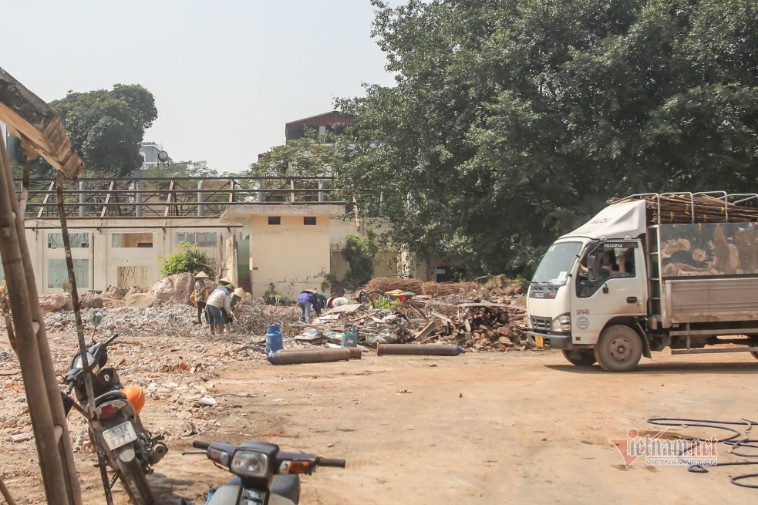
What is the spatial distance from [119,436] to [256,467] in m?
1.82

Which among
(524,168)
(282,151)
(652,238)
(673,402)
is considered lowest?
(673,402)

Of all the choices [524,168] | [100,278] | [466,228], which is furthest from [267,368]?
[100,278]

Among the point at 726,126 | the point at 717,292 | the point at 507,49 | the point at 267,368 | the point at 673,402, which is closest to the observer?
the point at 673,402

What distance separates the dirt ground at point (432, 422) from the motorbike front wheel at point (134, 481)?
0.27 metres

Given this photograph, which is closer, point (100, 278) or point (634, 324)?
point (634, 324)

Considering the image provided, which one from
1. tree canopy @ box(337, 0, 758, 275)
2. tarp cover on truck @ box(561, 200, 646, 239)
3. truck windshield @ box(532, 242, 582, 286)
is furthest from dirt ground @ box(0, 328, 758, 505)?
tree canopy @ box(337, 0, 758, 275)

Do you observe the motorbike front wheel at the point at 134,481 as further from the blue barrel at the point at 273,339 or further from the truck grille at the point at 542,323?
the blue barrel at the point at 273,339

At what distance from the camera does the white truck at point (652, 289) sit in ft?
39.3

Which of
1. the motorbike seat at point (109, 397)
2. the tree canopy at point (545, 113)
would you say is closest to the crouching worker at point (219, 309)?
the tree canopy at point (545, 113)

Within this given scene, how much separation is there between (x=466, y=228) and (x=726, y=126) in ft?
30.7

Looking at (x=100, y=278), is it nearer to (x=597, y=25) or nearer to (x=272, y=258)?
(x=272, y=258)

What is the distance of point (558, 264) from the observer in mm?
12602

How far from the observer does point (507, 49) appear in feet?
76.8

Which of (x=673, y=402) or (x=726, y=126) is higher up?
(x=726, y=126)
